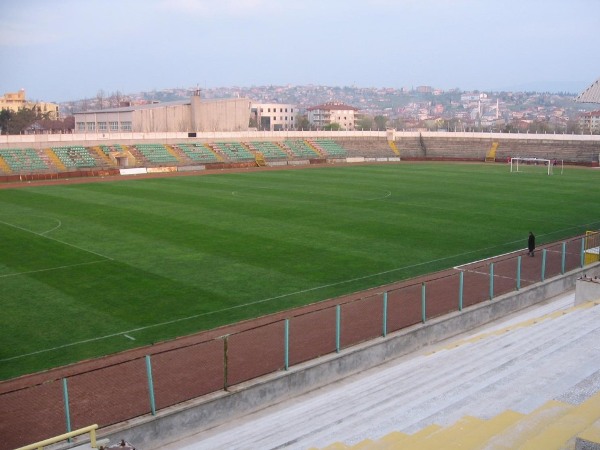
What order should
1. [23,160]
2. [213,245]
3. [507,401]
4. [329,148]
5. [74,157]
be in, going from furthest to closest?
[329,148]
[74,157]
[23,160]
[213,245]
[507,401]

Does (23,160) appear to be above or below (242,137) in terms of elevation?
below

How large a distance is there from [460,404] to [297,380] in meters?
4.75

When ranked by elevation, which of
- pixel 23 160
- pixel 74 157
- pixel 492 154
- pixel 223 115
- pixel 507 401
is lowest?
pixel 507 401

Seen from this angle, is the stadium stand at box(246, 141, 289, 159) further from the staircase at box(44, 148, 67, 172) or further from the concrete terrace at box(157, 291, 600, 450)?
the concrete terrace at box(157, 291, 600, 450)

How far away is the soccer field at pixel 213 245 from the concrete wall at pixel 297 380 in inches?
178

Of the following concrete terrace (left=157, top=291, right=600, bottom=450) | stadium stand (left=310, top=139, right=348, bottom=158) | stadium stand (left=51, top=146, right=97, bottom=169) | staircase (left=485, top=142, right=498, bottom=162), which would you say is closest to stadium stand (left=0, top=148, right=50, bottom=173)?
stadium stand (left=51, top=146, right=97, bottom=169)

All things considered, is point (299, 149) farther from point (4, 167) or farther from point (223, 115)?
point (4, 167)

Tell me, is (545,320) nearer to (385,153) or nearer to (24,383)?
(24,383)

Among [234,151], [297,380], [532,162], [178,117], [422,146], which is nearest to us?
[297,380]

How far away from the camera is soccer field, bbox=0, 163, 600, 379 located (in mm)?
18969

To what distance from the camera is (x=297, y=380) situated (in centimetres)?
1438

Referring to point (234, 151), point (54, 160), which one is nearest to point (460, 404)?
point (54, 160)

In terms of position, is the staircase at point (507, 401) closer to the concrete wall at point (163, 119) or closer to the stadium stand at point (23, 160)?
the stadium stand at point (23, 160)

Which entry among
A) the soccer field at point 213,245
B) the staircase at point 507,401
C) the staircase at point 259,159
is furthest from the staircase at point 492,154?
the staircase at point 507,401
